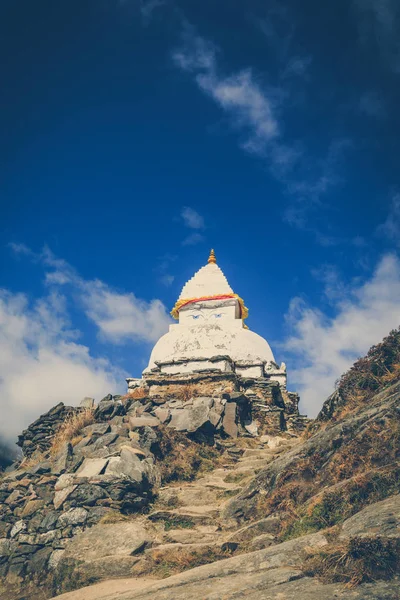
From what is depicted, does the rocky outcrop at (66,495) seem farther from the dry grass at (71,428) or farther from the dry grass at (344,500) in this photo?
the dry grass at (344,500)

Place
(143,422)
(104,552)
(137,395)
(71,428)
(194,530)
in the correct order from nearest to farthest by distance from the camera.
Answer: (104,552), (194,530), (143,422), (71,428), (137,395)

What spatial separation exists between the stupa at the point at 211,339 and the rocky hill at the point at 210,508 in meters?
6.97

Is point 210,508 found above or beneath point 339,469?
beneath

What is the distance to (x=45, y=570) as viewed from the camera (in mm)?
10664

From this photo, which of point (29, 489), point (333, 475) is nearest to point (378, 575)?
point (333, 475)

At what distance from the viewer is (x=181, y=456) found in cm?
1473

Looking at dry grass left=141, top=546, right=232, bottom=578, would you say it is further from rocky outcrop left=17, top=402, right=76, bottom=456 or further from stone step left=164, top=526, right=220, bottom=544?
rocky outcrop left=17, top=402, right=76, bottom=456

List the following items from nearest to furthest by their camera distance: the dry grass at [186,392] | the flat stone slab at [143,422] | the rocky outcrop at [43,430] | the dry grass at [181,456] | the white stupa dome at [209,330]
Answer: the dry grass at [181,456] < the flat stone slab at [143,422] < the rocky outcrop at [43,430] < the dry grass at [186,392] < the white stupa dome at [209,330]

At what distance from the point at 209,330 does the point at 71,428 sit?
468 inches

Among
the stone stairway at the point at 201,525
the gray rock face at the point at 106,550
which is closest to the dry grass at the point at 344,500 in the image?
the stone stairway at the point at 201,525

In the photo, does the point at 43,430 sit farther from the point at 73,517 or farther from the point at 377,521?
the point at 377,521

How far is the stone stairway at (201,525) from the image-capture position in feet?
30.0

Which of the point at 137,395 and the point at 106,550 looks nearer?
the point at 106,550

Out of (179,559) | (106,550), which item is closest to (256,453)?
(106,550)
